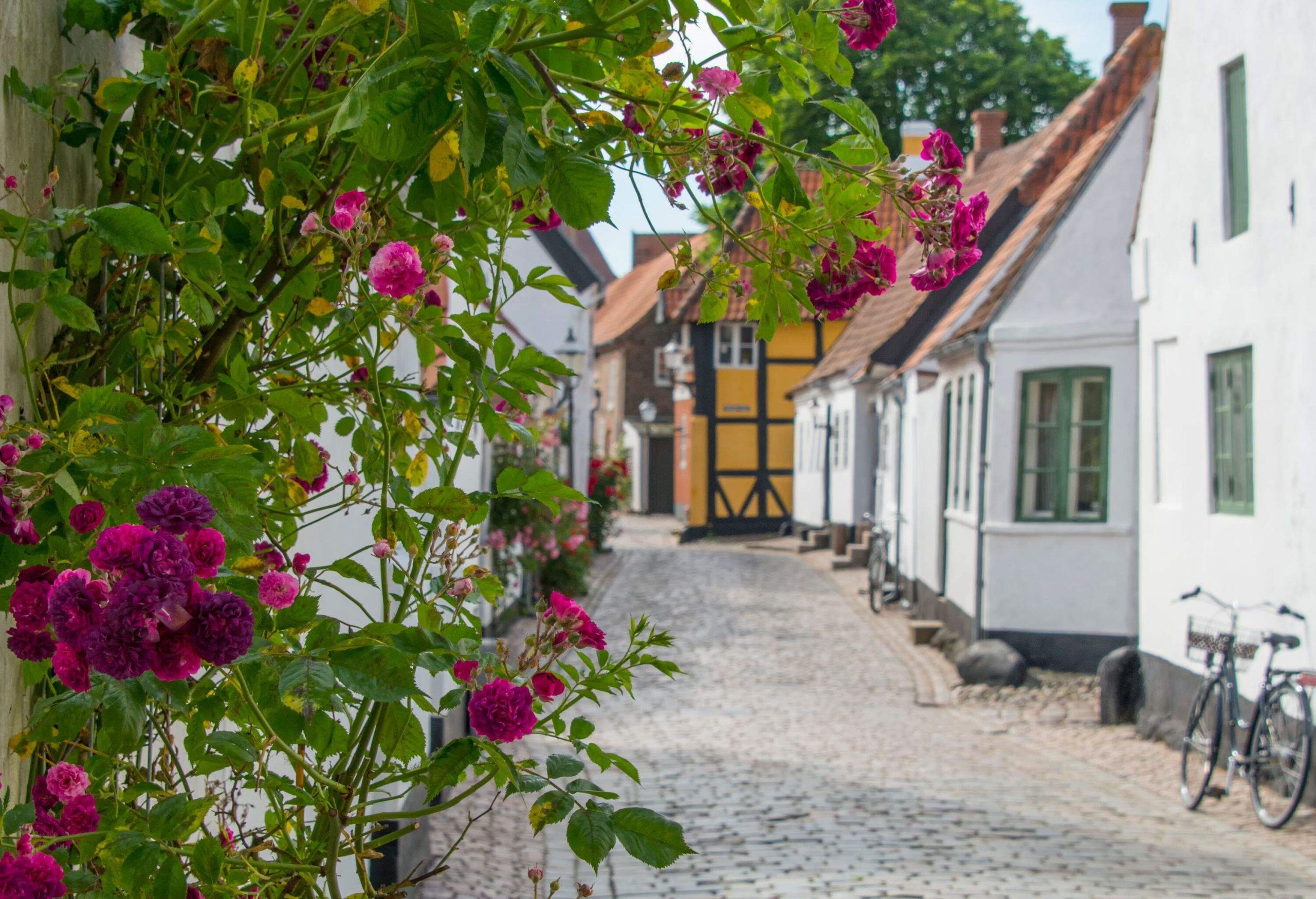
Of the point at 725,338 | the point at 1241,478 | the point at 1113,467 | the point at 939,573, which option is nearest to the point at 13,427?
the point at 1241,478

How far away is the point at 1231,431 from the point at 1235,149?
5.80ft

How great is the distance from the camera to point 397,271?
6.43 ft

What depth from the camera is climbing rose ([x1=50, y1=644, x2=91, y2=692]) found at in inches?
58.0

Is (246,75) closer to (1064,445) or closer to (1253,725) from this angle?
(1253,725)

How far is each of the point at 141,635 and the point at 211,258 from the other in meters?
0.70

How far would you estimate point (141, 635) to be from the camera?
1351mm

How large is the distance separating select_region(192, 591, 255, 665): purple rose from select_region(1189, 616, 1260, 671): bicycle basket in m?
7.37

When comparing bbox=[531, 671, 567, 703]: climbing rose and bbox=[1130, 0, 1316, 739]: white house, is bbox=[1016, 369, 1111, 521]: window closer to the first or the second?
bbox=[1130, 0, 1316, 739]: white house

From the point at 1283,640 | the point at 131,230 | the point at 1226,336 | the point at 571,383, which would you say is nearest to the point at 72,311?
the point at 131,230

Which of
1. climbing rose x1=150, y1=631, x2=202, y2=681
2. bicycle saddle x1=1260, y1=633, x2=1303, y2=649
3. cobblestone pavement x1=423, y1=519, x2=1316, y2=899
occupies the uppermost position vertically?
climbing rose x1=150, y1=631, x2=202, y2=681

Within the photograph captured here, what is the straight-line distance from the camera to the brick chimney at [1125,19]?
60.3ft

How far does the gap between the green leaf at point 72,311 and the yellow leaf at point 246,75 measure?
36 centimetres

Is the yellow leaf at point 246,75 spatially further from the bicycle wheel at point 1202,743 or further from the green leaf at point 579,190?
the bicycle wheel at point 1202,743

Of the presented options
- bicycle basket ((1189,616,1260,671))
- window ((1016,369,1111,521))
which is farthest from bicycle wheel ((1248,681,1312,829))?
window ((1016,369,1111,521))
